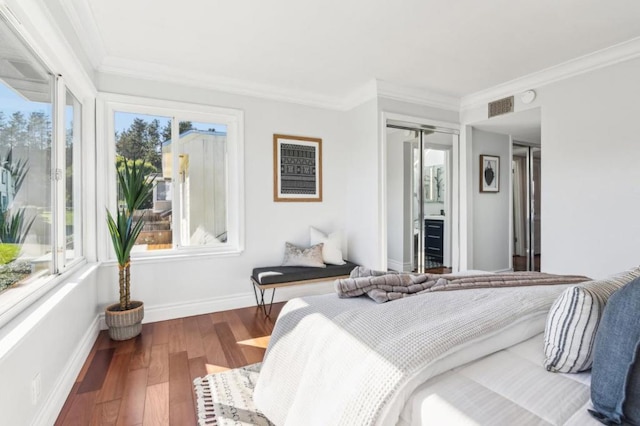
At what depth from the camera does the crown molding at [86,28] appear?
2.14 meters

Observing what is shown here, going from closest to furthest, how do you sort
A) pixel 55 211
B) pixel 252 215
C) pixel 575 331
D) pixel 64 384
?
pixel 575 331
pixel 64 384
pixel 55 211
pixel 252 215

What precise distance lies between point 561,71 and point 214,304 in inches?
169

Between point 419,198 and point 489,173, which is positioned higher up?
point 489,173

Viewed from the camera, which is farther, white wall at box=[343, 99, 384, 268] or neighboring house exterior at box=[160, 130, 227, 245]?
white wall at box=[343, 99, 384, 268]

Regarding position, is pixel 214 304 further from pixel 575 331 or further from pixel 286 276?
pixel 575 331

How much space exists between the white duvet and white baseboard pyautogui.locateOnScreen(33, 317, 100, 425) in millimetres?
1067

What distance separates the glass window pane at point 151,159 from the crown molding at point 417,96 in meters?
2.36

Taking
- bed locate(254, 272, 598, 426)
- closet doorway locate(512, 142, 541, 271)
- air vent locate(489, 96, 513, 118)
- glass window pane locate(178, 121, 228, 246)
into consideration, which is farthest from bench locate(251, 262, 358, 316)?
closet doorway locate(512, 142, 541, 271)

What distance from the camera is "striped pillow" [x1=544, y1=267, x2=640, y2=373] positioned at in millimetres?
1063

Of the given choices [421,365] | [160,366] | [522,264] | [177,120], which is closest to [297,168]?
[177,120]

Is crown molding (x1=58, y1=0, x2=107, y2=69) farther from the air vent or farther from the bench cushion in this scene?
the air vent

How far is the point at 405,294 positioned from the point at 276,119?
107 inches

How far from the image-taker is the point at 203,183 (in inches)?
138

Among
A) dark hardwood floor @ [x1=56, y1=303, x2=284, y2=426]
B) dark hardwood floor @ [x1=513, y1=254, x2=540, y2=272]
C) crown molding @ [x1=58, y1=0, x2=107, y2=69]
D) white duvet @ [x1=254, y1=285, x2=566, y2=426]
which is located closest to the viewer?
white duvet @ [x1=254, y1=285, x2=566, y2=426]
